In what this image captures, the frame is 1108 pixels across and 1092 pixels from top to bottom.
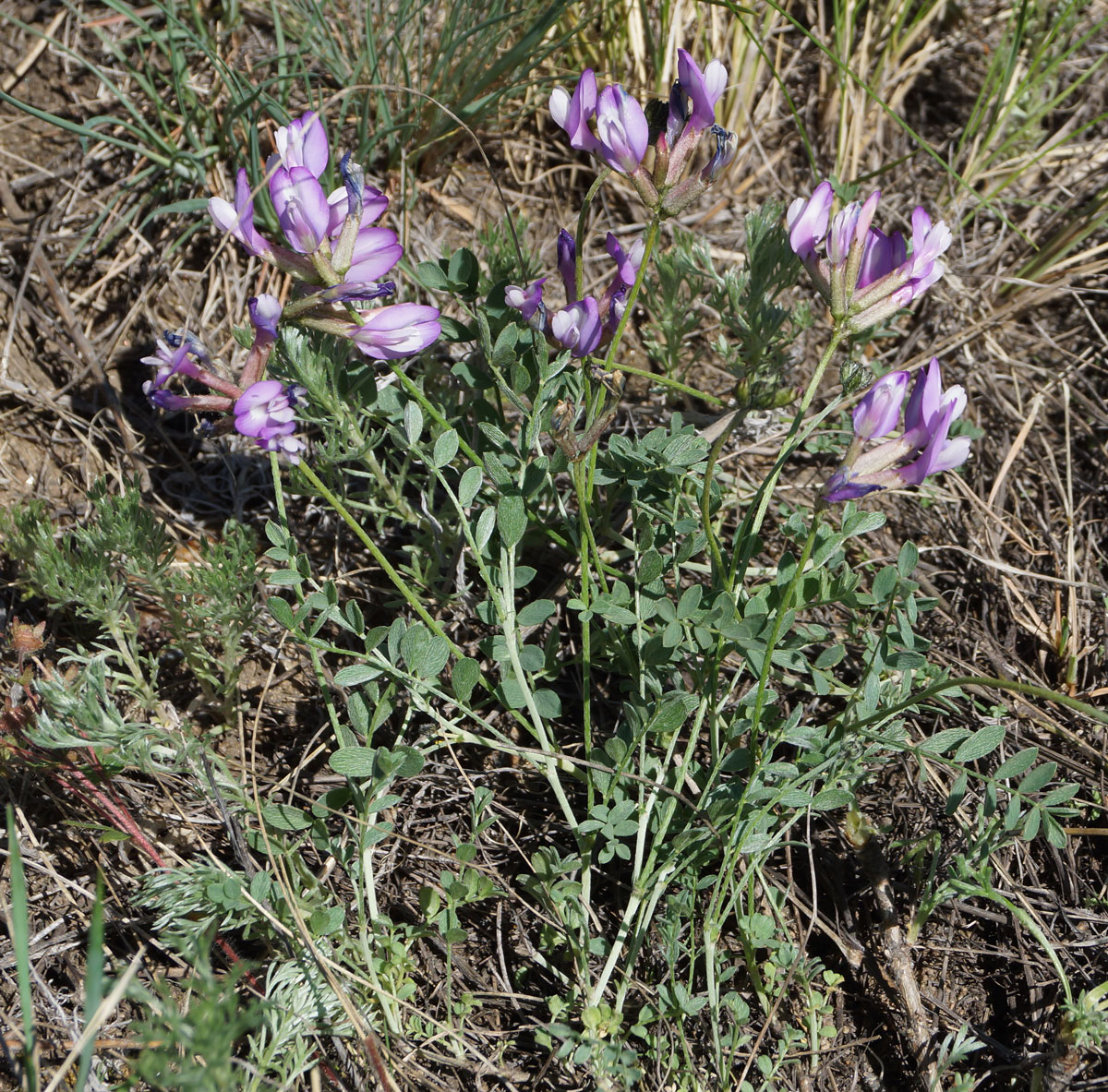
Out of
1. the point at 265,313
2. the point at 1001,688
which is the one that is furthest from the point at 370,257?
the point at 1001,688

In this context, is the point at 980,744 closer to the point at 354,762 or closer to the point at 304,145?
the point at 354,762

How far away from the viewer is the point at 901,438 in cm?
179

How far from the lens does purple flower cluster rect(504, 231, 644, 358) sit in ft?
6.36

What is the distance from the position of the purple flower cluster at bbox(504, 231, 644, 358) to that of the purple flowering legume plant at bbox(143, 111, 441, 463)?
234 mm

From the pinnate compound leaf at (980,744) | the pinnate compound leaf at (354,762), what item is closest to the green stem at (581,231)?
the pinnate compound leaf at (354,762)

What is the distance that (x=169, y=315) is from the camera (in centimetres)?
291

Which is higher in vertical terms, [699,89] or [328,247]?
[699,89]

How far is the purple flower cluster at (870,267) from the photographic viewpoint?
1882 mm

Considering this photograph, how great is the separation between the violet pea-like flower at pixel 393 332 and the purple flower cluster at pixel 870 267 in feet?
2.61

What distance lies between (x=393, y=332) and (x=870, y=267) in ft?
3.10

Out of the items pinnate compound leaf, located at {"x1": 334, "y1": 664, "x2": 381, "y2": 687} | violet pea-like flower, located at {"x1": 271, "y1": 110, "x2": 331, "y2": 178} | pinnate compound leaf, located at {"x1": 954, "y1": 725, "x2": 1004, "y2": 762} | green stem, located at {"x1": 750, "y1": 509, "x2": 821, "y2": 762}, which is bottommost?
pinnate compound leaf, located at {"x1": 954, "y1": 725, "x2": 1004, "y2": 762}

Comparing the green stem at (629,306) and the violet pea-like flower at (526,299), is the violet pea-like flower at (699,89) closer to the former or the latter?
the green stem at (629,306)

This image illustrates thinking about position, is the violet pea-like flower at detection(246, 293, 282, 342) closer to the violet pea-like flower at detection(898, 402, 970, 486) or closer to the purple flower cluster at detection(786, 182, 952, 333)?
the purple flower cluster at detection(786, 182, 952, 333)

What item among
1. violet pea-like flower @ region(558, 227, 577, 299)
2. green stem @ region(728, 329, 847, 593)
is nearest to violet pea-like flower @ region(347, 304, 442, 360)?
violet pea-like flower @ region(558, 227, 577, 299)
